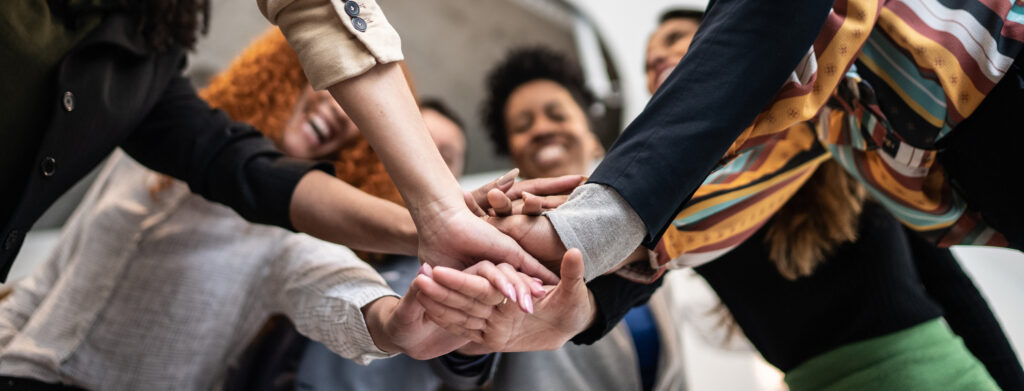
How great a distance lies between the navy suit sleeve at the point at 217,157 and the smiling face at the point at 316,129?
0.88 feet

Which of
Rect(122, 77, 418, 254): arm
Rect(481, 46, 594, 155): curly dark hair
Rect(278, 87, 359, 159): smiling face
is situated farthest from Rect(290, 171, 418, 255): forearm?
Rect(481, 46, 594, 155): curly dark hair

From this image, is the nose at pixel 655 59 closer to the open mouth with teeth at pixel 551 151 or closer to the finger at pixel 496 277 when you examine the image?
the open mouth with teeth at pixel 551 151

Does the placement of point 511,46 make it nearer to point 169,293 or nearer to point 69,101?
point 169,293

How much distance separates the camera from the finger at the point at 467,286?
57cm

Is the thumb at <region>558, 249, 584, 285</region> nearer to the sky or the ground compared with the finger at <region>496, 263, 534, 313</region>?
nearer to the sky

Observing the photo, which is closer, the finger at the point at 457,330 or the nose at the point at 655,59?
the finger at the point at 457,330

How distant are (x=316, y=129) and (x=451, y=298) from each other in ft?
2.13

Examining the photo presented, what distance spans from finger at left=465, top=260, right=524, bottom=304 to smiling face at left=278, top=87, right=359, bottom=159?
61 cm

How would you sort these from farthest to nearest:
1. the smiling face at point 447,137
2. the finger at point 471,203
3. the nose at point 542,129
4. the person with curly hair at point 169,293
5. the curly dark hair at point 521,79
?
the curly dark hair at point 521,79, the nose at point 542,129, the smiling face at point 447,137, the person with curly hair at point 169,293, the finger at point 471,203

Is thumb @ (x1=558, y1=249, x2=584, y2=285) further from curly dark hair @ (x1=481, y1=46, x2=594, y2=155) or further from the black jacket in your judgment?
curly dark hair @ (x1=481, y1=46, x2=594, y2=155)

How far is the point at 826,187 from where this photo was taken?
903 mm

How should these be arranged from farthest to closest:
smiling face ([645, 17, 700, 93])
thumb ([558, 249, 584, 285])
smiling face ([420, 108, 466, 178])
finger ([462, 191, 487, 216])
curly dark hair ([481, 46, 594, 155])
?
curly dark hair ([481, 46, 594, 155]), smiling face ([420, 108, 466, 178]), smiling face ([645, 17, 700, 93]), finger ([462, 191, 487, 216]), thumb ([558, 249, 584, 285])

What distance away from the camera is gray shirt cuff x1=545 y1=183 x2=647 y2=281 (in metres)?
0.57

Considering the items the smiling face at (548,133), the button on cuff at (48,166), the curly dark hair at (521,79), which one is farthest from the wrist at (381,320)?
the curly dark hair at (521,79)
